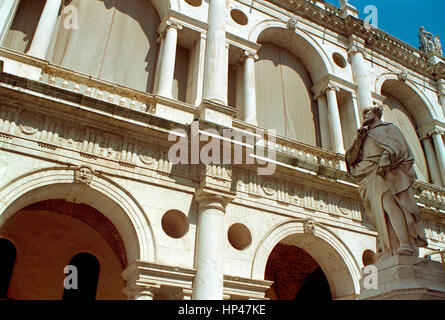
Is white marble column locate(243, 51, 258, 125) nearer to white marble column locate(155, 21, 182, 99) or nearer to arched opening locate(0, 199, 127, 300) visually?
white marble column locate(155, 21, 182, 99)

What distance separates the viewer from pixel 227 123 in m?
9.97

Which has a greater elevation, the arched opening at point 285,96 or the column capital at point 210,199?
the arched opening at point 285,96

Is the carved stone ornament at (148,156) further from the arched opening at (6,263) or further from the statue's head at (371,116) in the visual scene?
the arched opening at (6,263)

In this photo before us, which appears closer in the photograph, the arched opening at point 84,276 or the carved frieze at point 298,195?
the carved frieze at point 298,195

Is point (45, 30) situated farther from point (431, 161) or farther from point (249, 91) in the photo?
point (431, 161)

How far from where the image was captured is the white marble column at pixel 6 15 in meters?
9.45

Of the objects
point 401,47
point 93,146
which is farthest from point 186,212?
point 401,47

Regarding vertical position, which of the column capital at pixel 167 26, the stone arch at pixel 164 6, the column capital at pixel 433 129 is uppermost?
the stone arch at pixel 164 6

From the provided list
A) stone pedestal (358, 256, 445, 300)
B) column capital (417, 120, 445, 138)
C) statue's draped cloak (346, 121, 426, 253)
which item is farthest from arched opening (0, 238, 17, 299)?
column capital (417, 120, 445, 138)

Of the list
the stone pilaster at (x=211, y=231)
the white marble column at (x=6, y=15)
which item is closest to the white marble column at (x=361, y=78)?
the stone pilaster at (x=211, y=231)

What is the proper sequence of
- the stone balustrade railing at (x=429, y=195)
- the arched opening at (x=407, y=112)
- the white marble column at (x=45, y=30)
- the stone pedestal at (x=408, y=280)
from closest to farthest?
1. the stone pedestal at (x=408, y=280)
2. the white marble column at (x=45, y=30)
3. the stone balustrade railing at (x=429, y=195)
4. the arched opening at (x=407, y=112)

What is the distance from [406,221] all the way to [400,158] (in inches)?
36.2

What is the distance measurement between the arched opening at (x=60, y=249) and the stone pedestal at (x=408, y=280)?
7.01 metres

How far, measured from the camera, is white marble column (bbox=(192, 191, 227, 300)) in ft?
26.2
